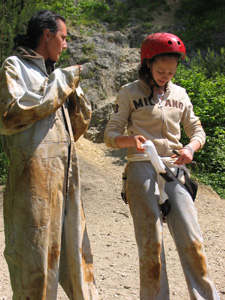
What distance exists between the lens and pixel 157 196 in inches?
110

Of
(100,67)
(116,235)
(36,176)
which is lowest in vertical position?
(116,235)

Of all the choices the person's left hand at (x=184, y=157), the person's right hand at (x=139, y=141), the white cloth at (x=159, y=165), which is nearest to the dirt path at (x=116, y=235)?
the white cloth at (x=159, y=165)

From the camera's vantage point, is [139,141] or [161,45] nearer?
[139,141]

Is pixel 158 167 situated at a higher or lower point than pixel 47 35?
lower

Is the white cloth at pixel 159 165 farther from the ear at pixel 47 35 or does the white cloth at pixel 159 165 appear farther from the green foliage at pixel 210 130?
the green foliage at pixel 210 130

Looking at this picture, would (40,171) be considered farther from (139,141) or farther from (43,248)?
(139,141)

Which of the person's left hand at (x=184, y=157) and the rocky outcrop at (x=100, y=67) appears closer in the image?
the person's left hand at (x=184, y=157)

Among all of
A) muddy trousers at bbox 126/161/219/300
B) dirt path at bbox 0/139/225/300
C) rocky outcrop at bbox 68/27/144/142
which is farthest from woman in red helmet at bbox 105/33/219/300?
rocky outcrop at bbox 68/27/144/142

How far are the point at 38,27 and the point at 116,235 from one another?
138 inches

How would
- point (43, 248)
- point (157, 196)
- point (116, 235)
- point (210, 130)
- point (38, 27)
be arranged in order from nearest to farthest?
point (43, 248), point (38, 27), point (157, 196), point (116, 235), point (210, 130)

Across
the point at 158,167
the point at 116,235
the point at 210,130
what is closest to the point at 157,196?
the point at 158,167

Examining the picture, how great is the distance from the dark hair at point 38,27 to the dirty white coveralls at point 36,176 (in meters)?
0.13

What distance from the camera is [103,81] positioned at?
11062mm

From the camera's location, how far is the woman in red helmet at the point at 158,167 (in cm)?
271
